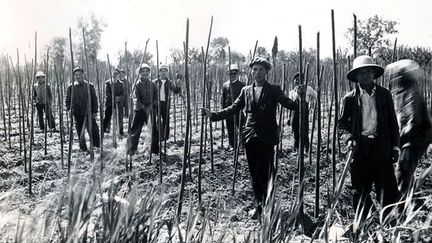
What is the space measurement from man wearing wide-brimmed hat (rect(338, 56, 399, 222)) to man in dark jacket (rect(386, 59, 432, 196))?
0.54ft

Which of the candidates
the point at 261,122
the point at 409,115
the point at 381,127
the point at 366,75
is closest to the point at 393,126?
the point at 381,127

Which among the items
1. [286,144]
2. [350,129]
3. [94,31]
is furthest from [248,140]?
[94,31]

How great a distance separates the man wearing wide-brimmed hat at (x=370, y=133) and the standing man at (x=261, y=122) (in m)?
0.50

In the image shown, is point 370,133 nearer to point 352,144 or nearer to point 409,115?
point 352,144

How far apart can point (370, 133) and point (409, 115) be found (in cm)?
37

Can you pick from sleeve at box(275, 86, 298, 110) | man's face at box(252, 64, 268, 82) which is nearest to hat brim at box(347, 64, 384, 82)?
sleeve at box(275, 86, 298, 110)

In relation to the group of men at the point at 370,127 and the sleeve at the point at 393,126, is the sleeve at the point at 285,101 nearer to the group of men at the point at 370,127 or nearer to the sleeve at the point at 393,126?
the group of men at the point at 370,127

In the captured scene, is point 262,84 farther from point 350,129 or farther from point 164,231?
point 164,231

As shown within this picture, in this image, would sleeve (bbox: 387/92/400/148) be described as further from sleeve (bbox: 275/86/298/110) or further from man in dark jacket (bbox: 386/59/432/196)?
sleeve (bbox: 275/86/298/110)

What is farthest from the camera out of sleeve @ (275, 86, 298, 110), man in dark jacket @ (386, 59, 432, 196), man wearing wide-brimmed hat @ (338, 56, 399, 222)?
sleeve @ (275, 86, 298, 110)

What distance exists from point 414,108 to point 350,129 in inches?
18.5

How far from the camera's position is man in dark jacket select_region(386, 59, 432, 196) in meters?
3.07

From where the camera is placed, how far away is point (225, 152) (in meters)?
6.44

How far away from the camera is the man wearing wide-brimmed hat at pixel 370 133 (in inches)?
117
